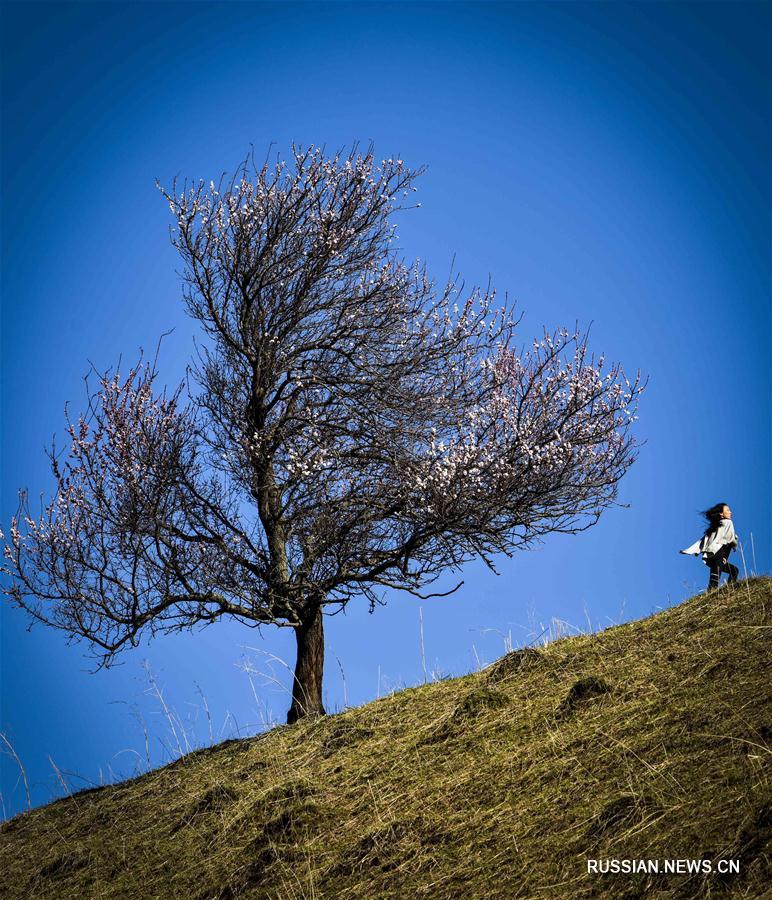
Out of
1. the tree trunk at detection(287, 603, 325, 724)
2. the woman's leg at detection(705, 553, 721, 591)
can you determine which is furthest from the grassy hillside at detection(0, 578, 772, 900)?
the tree trunk at detection(287, 603, 325, 724)

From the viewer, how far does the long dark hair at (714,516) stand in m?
11.8

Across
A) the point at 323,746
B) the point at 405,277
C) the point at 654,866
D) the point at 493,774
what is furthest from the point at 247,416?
the point at 654,866

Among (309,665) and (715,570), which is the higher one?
(715,570)

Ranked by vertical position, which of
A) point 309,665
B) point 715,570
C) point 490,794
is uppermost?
point 715,570

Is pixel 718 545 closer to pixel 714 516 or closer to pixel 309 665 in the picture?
pixel 714 516

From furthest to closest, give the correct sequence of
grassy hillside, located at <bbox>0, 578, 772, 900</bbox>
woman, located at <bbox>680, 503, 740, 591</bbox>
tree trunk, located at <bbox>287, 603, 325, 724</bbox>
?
tree trunk, located at <bbox>287, 603, 325, 724</bbox> → woman, located at <bbox>680, 503, 740, 591</bbox> → grassy hillside, located at <bbox>0, 578, 772, 900</bbox>

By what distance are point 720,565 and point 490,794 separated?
5.70 meters

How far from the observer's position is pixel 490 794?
7594mm

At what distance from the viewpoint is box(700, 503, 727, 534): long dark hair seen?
11.8 meters

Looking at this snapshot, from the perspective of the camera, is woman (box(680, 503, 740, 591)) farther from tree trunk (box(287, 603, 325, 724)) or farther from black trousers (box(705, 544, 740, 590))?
tree trunk (box(287, 603, 325, 724))

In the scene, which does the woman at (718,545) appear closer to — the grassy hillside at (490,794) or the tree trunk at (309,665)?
the grassy hillside at (490,794)

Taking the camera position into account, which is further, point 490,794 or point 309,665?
point 309,665

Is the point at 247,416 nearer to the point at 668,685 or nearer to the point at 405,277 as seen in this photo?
the point at 405,277

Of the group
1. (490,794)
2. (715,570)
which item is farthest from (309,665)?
(715,570)
